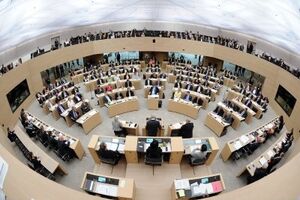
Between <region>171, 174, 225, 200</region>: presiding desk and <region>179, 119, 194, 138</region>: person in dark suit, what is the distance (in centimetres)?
405

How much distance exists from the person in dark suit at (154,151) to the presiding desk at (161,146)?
0.87 ft

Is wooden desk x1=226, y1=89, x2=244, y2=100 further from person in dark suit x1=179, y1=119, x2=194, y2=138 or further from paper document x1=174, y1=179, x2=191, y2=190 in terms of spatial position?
paper document x1=174, y1=179, x2=191, y2=190

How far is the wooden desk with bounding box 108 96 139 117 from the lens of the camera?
539 inches

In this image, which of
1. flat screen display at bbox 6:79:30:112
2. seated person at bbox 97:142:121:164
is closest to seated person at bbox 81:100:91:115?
flat screen display at bbox 6:79:30:112

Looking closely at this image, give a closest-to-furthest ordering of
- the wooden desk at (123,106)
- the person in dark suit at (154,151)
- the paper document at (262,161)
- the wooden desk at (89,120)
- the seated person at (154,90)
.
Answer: the person in dark suit at (154,151) → the paper document at (262,161) → the wooden desk at (89,120) → the wooden desk at (123,106) → the seated person at (154,90)

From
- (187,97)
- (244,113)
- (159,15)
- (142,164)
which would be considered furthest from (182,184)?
(159,15)

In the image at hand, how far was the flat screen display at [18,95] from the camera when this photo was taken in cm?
1388

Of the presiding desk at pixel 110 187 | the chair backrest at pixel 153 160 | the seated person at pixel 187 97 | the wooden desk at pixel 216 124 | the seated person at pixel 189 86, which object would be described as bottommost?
the presiding desk at pixel 110 187

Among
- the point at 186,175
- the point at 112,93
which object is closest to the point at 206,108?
the point at 112,93

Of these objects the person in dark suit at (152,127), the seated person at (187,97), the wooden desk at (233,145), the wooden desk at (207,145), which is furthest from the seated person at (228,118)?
the wooden desk at (207,145)

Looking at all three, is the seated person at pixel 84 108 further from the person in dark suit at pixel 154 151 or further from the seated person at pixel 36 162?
the person in dark suit at pixel 154 151

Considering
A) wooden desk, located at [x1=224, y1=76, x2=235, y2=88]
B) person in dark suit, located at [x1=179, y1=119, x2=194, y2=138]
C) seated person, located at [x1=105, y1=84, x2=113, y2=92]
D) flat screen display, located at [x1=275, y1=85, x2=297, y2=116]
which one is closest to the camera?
person in dark suit, located at [x1=179, y1=119, x2=194, y2=138]

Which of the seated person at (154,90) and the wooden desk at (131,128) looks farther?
the seated person at (154,90)

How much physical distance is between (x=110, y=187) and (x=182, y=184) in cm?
Answer: 206
